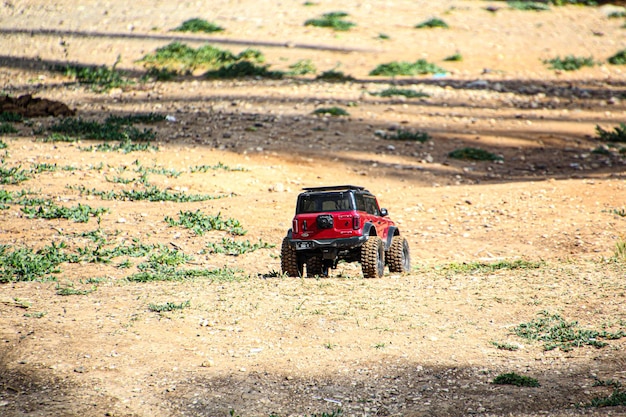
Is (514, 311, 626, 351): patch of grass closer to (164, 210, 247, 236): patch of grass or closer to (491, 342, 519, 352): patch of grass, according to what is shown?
(491, 342, 519, 352): patch of grass

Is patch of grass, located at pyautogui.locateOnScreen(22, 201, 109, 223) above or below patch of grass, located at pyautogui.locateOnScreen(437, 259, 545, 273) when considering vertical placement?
above

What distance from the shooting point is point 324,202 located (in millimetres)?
9602

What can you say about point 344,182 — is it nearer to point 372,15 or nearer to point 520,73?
point 520,73

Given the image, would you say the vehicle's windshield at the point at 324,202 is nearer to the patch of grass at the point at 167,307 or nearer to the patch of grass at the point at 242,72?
the patch of grass at the point at 167,307

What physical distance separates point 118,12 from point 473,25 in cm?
1610

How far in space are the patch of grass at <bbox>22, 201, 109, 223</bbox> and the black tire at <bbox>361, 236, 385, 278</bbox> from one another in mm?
5105

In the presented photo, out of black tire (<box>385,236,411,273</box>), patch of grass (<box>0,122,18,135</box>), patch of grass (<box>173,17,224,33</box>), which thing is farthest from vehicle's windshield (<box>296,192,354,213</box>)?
patch of grass (<box>173,17,224,33</box>)

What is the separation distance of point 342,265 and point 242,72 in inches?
566

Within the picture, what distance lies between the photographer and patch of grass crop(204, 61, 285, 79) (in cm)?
2423

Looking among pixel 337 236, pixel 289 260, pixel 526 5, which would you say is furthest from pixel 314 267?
pixel 526 5

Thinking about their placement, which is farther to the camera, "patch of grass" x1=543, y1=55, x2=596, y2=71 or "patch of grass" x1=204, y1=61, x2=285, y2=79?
"patch of grass" x1=543, y1=55, x2=596, y2=71

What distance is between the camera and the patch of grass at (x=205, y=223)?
12.2m

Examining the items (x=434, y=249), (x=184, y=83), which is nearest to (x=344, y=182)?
(x=434, y=249)

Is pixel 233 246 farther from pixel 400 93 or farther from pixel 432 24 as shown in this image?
pixel 432 24
